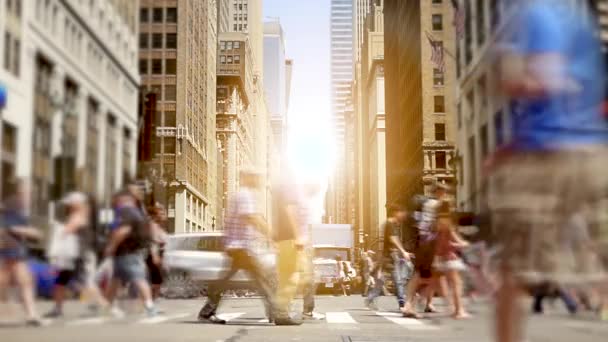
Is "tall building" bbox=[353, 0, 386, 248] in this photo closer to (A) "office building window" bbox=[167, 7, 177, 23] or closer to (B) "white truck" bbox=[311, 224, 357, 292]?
(B) "white truck" bbox=[311, 224, 357, 292]

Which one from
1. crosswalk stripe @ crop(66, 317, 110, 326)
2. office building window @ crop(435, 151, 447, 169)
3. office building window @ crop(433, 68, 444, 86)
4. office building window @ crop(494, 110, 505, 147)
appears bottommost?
crosswalk stripe @ crop(66, 317, 110, 326)

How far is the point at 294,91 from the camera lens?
2123 mm

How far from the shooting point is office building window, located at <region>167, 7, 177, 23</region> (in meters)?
1.72

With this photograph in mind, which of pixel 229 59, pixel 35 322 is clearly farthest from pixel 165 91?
pixel 229 59

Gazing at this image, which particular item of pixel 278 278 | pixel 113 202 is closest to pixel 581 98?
pixel 113 202

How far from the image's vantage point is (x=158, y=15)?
5.49ft

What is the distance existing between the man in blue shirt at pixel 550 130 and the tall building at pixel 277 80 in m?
0.86

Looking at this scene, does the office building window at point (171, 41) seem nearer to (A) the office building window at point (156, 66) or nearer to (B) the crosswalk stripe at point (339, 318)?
(A) the office building window at point (156, 66)

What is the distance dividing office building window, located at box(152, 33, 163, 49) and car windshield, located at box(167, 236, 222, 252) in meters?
0.41

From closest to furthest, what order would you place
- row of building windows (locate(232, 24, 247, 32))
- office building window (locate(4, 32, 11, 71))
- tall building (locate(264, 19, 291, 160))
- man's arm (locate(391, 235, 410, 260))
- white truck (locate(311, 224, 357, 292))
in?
office building window (locate(4, 32, 11, 71)) < man's arm (locate(391, 235, 410, 260)) < tall building (locate(264, 19, 291, 160)) < row of building windows (locate(232, 24, 247, 32)) < white truck (locate(311, 224, 357, 292))

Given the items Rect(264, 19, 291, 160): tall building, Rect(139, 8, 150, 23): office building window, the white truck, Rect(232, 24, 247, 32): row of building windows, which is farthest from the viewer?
the white truck

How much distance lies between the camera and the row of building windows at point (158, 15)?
1.62 meters

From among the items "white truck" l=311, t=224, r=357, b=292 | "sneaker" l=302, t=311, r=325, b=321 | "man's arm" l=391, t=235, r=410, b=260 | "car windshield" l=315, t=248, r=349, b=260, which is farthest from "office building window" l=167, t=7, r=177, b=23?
"sneaker" l=302, t=311, r=325, b=321

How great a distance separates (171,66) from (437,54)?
57 cm
